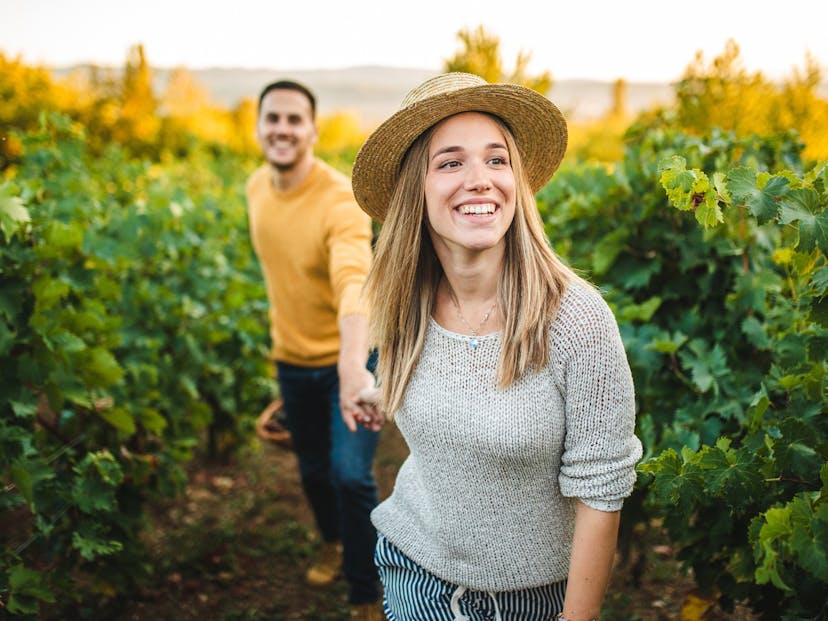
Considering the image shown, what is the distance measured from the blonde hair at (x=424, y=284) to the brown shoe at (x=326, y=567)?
210 centimetres

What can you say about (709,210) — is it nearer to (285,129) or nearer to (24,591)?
(24,591)

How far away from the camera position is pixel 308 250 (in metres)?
3.34

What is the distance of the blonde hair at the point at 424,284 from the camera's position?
5.53 ft

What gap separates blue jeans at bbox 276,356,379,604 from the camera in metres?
3.13

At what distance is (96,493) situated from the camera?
2.72 m

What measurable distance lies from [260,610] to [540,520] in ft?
7.53

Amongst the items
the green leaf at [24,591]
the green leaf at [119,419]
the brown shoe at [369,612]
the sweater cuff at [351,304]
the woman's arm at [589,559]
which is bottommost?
the brown shoe at [369,612]

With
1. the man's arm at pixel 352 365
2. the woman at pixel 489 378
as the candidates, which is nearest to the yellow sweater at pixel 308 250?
the man's arm at pixel 352 365

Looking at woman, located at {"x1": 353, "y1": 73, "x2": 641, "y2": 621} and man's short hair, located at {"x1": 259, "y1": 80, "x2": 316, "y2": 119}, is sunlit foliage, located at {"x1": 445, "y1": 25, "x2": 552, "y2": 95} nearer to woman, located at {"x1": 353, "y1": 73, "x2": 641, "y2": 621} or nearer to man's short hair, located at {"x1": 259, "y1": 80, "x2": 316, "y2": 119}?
man's short hair, located at {"x1": 259, "y1": 80, "x2": 316, "y2": 119}

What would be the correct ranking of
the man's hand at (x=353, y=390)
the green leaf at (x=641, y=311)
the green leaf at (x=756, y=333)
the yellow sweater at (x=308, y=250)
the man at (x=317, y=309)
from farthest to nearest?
the yellow sweater at (x=308, y=250)
the man at (x=317, y=309)
the green leaf at (x=641, y=311)
the green leaf at (x=756, y=333)
the man's hand at (x=353, y=390)

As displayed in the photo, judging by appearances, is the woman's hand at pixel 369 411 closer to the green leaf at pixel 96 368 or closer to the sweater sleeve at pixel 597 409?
the sweater sleeve at pixel 597 409

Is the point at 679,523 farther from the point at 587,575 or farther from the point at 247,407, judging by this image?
the point at 247,407

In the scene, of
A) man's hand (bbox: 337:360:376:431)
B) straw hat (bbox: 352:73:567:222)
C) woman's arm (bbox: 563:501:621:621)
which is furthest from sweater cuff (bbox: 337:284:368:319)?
woman's arm (bbox: 563:501:621:621)

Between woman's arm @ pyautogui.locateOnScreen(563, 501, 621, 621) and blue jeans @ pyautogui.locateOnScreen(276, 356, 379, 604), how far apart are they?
1.42 meters
